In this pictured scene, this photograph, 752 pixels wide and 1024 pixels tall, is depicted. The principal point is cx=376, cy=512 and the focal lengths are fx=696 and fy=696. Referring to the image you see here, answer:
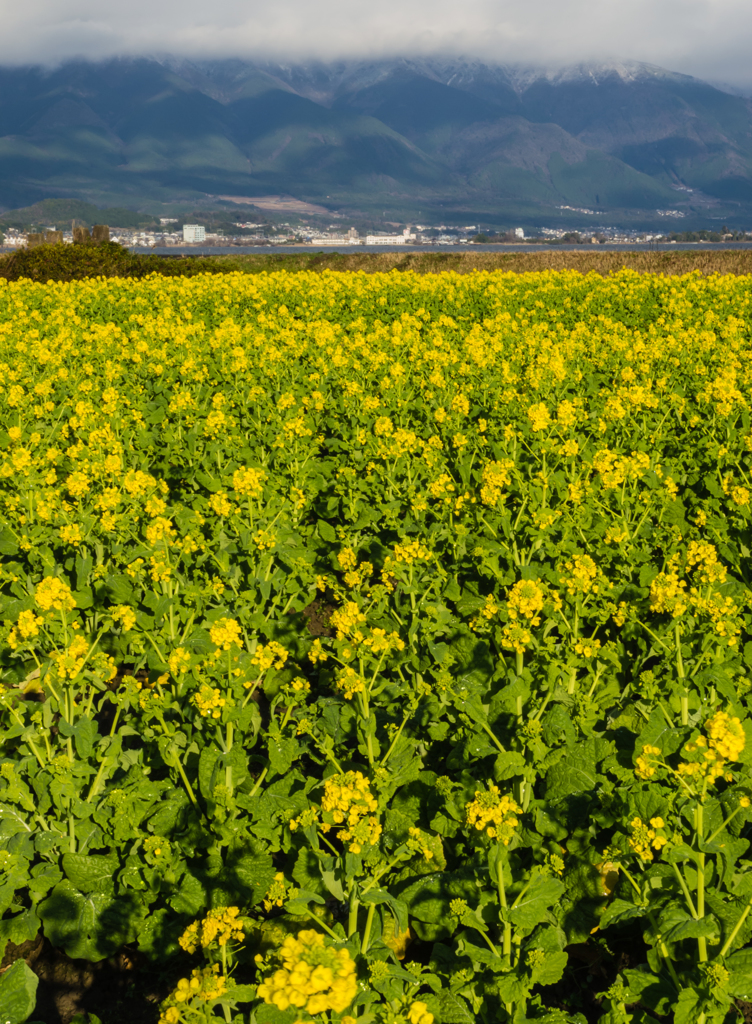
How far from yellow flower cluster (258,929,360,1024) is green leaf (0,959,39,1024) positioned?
4.70 ft

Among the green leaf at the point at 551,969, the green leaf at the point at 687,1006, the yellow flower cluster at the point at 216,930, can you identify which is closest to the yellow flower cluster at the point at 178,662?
the yellow flower cluster at the point at 216,930

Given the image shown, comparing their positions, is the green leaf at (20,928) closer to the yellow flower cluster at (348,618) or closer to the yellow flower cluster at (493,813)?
the yellow flower cluster at (348,618)

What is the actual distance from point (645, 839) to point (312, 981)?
5.58ft

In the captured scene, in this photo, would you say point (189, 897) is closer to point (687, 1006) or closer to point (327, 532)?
point (687, 1006)

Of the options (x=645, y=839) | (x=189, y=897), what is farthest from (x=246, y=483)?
(x=645, y=839)

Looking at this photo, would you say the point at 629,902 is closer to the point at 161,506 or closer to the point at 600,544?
the point at 600,544

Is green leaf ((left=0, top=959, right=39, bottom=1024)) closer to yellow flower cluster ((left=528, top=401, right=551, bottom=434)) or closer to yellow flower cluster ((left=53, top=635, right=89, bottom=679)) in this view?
yellow flower cluster ((left=53, top=635, right=89, bottom=679))

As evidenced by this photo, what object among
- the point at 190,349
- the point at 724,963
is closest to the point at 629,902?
the point at 724,963

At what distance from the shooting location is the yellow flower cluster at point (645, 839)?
3.05 meters

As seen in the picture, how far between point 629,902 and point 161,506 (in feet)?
15.2

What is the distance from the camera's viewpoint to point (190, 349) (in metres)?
13.2

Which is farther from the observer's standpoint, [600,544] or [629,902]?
[600,544]

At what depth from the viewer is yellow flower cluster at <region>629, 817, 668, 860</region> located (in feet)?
10.0

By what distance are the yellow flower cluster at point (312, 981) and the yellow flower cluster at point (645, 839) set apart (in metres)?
1.52
